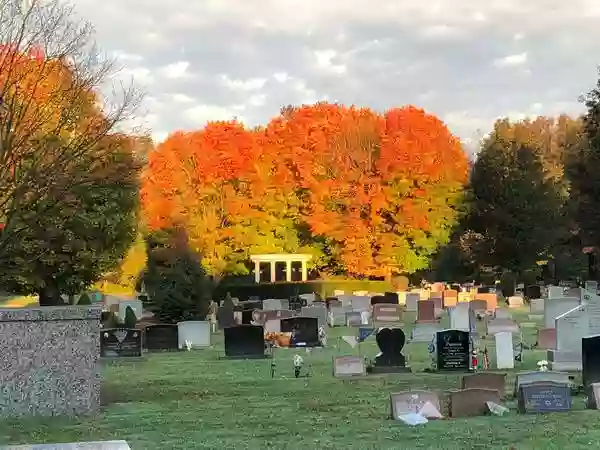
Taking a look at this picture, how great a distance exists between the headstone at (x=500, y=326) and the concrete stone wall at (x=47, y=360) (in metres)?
14.0

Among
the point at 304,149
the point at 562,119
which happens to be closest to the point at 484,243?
the point at 304,149

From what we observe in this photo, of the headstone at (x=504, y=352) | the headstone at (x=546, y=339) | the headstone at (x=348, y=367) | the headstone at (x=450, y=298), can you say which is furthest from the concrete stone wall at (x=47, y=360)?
the headstone at (x=450, y=298)

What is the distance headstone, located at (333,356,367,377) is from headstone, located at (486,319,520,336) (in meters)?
8.07

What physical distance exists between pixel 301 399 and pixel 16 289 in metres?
18.1

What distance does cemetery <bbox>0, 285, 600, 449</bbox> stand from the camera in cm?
1098

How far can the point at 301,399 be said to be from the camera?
1411cm

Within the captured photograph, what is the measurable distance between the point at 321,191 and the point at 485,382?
36.6m

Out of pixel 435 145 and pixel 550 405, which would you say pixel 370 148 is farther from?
pixel 550 405

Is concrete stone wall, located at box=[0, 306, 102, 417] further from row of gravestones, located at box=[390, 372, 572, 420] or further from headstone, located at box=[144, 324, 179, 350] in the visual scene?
headstone, located at box=[144, 324, 179, 350]

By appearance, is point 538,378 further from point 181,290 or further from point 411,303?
point 411,303

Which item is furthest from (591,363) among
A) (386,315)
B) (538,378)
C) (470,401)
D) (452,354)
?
(386,315)

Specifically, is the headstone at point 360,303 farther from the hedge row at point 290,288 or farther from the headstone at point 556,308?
the hedge row at point 290,288

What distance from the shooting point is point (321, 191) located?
49344mm

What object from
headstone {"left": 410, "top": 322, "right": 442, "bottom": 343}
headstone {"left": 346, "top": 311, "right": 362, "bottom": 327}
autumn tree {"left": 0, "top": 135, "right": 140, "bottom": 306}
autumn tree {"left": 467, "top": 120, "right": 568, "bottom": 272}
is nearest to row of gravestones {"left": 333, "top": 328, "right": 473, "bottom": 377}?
headstone {"left": 410, "top": 322, "right": 442, "bottom": 343}
